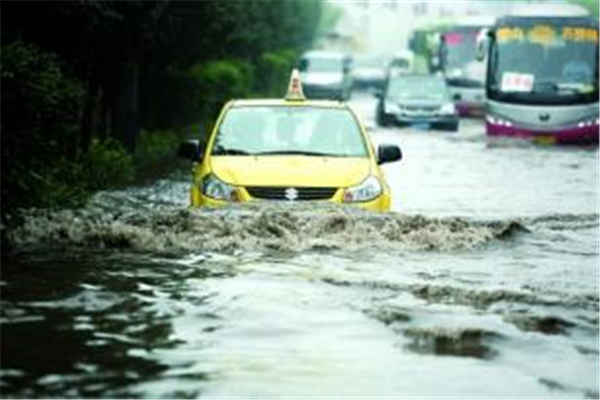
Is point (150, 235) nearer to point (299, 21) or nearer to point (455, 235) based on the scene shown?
point (455, 235)

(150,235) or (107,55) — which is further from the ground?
(107,55)

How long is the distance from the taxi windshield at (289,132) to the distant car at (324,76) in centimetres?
3315

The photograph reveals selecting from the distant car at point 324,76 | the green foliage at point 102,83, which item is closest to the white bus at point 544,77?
the green foliage at point 102,83

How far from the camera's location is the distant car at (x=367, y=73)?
63.9 m

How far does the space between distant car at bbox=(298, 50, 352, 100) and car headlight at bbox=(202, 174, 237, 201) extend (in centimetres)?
3457

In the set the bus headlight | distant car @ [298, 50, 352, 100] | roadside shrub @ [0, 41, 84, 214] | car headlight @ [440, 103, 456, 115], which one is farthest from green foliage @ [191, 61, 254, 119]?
roadside shrub @ [0, 41, 84, 214]

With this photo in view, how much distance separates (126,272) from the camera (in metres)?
8.83

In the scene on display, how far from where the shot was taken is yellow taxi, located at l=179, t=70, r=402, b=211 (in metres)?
Result: 11.1

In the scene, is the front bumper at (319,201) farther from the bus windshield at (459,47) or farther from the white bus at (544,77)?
the bus windshield at (459,47)

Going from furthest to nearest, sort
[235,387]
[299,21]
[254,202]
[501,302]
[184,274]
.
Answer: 1. [299,21]
2. [254,202]
3. [184,274]
4. [501,302]
5. [235,387]

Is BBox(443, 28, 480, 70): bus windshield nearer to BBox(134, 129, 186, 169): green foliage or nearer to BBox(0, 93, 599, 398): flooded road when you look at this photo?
BBox(134, 129, 186, 169): green foliage

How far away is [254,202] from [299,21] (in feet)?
135

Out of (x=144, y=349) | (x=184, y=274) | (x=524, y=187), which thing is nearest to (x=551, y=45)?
(x=524, y=187)

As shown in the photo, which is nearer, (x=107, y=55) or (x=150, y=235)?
(x=150, y=235)
